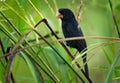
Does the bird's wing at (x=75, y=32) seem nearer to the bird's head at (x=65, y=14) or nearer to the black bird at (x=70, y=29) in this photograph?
the black bird at (x=70, y=29)

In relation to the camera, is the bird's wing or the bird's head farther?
the bird's head

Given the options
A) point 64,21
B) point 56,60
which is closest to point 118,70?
point 56,60

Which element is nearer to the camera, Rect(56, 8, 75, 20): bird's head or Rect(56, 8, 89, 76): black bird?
Rect(56, 8, 89, 76): black bird

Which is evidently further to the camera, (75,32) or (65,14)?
(65,14)

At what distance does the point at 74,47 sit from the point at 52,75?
730 millimetres

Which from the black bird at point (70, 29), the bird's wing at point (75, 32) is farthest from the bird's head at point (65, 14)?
the bird's wing at point (75, 32)

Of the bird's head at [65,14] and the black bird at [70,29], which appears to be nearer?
the black bird at [70,29]

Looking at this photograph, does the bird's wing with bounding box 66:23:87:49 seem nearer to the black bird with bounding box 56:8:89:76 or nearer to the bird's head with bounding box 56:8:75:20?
the black bird with bounding box 56:8:89:76

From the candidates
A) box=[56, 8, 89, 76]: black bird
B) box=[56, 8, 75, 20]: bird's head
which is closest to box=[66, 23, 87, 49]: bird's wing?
box=[56, 8, 89, 76]: black bird

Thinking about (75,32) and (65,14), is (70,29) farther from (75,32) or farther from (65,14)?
→ (65,14)

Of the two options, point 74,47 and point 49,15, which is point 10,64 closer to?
point 49,15

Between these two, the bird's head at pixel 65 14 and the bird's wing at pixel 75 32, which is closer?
the bird's wing at pixel 75 32

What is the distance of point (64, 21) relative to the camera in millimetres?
2492

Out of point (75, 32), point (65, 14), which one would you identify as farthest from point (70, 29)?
point (65, 14)
